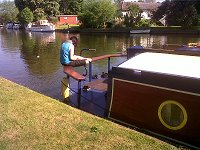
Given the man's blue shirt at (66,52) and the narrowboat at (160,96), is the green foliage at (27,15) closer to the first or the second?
the man's blue shirt at (66,52)

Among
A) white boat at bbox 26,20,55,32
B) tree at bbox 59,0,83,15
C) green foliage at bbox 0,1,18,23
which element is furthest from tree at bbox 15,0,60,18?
green foliage at bbox 0,1,18,23

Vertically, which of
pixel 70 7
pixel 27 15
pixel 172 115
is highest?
pixel 70 7

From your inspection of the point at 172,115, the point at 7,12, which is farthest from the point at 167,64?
the point at 7,12

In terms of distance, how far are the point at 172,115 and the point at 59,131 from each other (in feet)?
7.36

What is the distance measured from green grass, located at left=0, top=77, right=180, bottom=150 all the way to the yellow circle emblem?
0.73 m

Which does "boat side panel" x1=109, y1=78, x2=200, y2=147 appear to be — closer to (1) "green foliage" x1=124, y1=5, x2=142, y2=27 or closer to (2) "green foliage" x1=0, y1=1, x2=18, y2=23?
(1) "green foliage" x1=124, y1=5, x2=142, y2=27

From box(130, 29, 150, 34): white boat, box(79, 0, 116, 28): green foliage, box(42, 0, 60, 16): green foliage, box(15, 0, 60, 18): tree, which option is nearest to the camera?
box(130, 29, 150, 34): white boat

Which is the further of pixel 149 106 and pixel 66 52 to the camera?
pixel 66 52

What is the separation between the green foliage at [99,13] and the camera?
64.4 meters

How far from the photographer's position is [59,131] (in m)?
6.00

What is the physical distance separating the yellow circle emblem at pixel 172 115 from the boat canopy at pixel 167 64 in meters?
0.62

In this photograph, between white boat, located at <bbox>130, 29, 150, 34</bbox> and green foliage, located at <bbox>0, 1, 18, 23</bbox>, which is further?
green foliage, located at <bbox>0, 1, 18, 23</bbox>

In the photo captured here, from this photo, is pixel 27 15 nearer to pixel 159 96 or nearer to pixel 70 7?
pixel 70 7

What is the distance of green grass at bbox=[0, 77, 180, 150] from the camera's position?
543 centimetres
